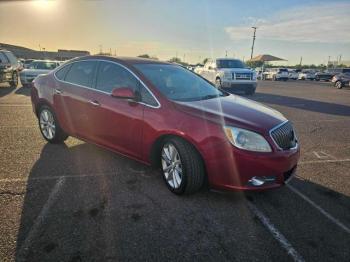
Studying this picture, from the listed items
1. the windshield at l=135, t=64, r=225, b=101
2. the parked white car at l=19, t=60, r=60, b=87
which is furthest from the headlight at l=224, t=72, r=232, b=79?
the windshield at l=135, t=64, r=225, b=101

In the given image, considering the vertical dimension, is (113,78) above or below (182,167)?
above

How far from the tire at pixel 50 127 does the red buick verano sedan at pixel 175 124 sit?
0.18 m

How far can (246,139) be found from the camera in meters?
3.42

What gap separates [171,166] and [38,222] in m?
1.60

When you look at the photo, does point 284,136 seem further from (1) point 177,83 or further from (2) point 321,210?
(1) point 177,83

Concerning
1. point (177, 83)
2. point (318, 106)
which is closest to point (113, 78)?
point (177, 83)

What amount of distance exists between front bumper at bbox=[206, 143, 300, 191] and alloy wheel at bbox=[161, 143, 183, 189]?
41 cm

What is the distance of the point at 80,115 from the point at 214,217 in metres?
2.75

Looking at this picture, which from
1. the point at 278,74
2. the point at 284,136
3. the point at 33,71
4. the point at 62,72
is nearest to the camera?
the point at 284,136

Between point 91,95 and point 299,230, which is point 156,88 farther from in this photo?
point 299,230

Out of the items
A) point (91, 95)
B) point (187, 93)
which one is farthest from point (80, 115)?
point (187, 93)

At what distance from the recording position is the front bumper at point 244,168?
133 inches

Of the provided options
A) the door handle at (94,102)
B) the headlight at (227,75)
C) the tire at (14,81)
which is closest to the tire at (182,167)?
the door handle at (94,102)

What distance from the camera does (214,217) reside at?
338cm
